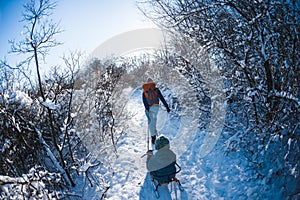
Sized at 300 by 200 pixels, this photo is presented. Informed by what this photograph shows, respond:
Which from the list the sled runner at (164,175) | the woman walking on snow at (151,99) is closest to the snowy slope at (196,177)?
the sled runner at (164,175)


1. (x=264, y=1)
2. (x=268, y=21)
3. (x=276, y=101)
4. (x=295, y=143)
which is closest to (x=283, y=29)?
(x=268, y=21)

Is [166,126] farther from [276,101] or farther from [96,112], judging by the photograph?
[276,101]

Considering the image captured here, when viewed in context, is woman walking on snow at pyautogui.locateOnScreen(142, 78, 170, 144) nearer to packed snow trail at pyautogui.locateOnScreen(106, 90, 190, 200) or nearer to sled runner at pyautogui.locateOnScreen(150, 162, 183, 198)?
packed snow trail at pyautogui.locateOnScreen(106, 90, 190, 200)

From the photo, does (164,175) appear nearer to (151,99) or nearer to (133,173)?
(133,173)

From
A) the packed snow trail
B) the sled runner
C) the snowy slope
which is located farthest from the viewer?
the packed snow trail

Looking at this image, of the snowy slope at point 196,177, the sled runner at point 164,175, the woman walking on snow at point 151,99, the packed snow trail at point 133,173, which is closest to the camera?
the snowy slope at point 196,177

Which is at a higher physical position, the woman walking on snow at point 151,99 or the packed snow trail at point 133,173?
the woman walking on snow at point 151,99

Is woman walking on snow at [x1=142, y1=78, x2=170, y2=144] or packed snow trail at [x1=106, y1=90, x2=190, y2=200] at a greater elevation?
woman walking on snow at [x1=142, y1=78, x2=170, y2=144]

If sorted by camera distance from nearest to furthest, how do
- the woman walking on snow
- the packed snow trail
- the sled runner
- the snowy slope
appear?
the snowy slope → the sled runner → the packed snow trail → the woman walking on snow

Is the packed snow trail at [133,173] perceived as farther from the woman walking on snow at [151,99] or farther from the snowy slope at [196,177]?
the woman walking on snow at [151,99]

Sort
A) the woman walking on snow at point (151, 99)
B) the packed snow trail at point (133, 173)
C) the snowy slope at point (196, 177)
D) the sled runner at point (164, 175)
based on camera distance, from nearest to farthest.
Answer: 1. the snowy slope at point (196, 177)
2. the sled runner at point (164, 175)
3. the packed snow trail at point (133, 173)
4. the woman walking on snow at point (151, 99)

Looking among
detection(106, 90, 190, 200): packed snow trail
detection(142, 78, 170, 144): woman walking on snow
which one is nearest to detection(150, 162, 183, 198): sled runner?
detection(106, 90, 190, 200): packed snow trail

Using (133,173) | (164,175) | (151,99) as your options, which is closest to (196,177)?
(164,175)

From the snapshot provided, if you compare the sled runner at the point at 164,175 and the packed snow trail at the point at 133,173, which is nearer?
the sled runner at the point at 164,175
